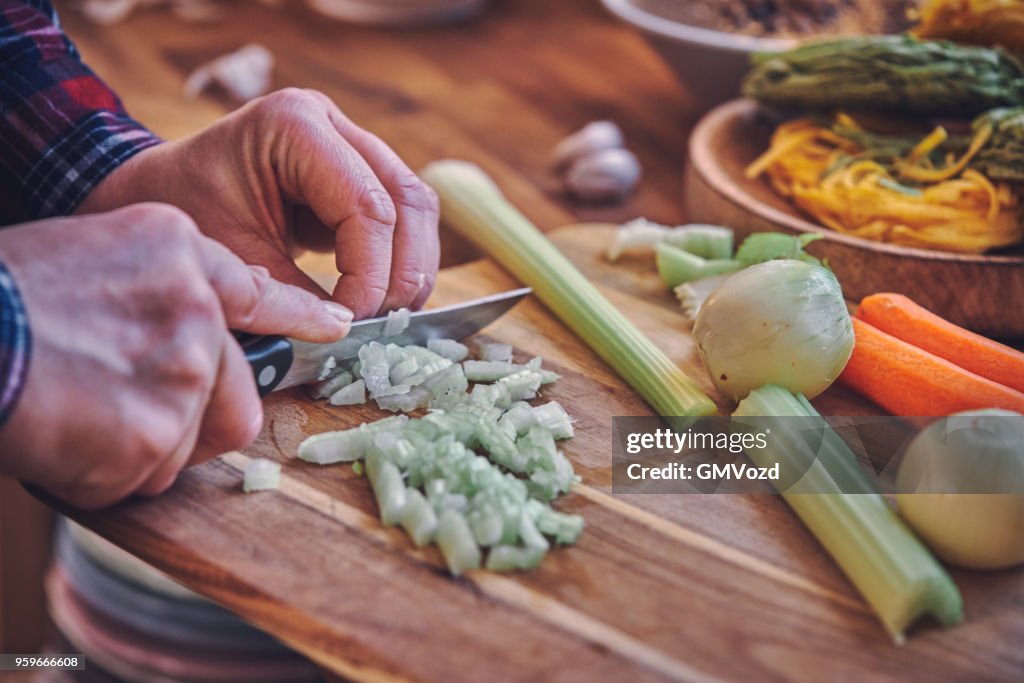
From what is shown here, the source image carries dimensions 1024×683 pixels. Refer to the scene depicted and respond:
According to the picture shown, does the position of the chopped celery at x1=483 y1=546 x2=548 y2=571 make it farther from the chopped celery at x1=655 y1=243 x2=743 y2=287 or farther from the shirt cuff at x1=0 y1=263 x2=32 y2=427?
the chopped celery at x1=655 y1=243 x2=743 y2=287

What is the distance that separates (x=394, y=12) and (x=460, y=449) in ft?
8.23

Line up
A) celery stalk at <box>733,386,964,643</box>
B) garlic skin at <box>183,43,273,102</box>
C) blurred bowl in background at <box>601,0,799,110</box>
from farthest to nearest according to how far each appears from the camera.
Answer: garlic skin at <box>183,43,273,102</box> < blurred bowl in background at <box>601,0,799,110</box> < celery stalk at <box>733,386,964,643</box>

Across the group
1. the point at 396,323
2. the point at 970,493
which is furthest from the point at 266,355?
the point at 970,493

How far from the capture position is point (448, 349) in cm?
155

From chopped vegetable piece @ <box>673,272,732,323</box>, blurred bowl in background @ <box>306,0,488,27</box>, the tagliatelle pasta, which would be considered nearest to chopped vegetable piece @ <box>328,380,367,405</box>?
chopped vegetable piece @ <box>673,272,732,323</box>

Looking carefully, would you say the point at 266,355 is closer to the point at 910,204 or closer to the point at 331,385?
the point at 331,385

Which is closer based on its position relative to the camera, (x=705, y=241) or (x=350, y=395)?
(x=350, y=395)

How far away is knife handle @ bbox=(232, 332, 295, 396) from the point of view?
4.16 feet

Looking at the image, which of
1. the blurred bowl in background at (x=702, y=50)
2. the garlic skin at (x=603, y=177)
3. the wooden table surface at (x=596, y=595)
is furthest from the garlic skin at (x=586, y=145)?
the wooden table surface at (x=596, y=595)

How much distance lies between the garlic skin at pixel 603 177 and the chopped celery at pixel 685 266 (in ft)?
1.59

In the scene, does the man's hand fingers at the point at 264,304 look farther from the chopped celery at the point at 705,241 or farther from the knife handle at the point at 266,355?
the chopped celery at the point at 705,241

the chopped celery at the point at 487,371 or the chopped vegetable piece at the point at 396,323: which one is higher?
the chopped vegetable piece at the point at 396,323

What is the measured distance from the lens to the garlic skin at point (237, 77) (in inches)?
104

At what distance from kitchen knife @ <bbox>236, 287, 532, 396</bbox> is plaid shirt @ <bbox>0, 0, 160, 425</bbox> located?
20.8 inches
